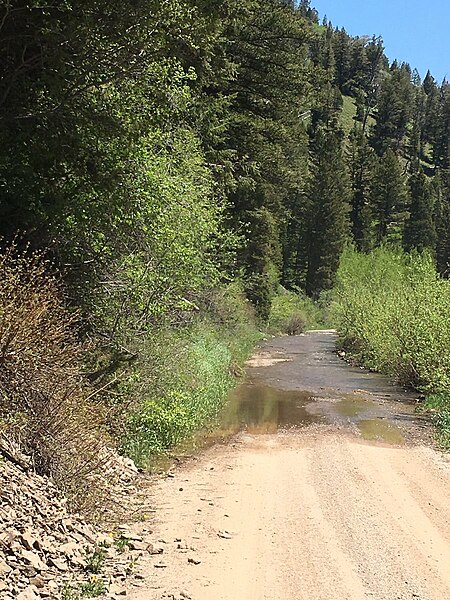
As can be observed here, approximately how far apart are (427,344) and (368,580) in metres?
14.3

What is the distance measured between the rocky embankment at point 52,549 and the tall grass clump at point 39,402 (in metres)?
0.30

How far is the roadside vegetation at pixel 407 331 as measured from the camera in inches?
763

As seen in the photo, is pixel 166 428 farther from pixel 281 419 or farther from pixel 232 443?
pixel 281 419

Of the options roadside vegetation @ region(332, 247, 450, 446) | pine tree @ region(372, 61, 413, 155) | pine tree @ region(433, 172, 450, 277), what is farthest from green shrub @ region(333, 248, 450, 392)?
pine tree @ region(372, 61, 413, 155)

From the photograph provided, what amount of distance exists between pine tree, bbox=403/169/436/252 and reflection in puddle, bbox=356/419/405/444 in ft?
233

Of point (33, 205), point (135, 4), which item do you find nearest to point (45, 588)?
point (33, 205)

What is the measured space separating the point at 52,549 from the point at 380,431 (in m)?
11.0

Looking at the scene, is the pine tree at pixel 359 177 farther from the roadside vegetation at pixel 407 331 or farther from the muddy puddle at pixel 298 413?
the muddy puddle at pixel 298 413

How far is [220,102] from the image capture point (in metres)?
24.5

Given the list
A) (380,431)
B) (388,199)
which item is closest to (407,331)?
(380,431)

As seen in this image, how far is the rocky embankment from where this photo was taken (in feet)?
19.2

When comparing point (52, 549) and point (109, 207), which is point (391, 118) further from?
point (52, 549)

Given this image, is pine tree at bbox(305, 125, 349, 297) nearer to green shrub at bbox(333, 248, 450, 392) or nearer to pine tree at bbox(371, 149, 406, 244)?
pine tree at bbox(371, 149, 406, 244)

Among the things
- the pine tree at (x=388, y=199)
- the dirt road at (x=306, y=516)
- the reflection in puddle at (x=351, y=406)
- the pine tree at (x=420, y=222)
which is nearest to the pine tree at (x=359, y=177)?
the pine tree at (x=388, y=199)
